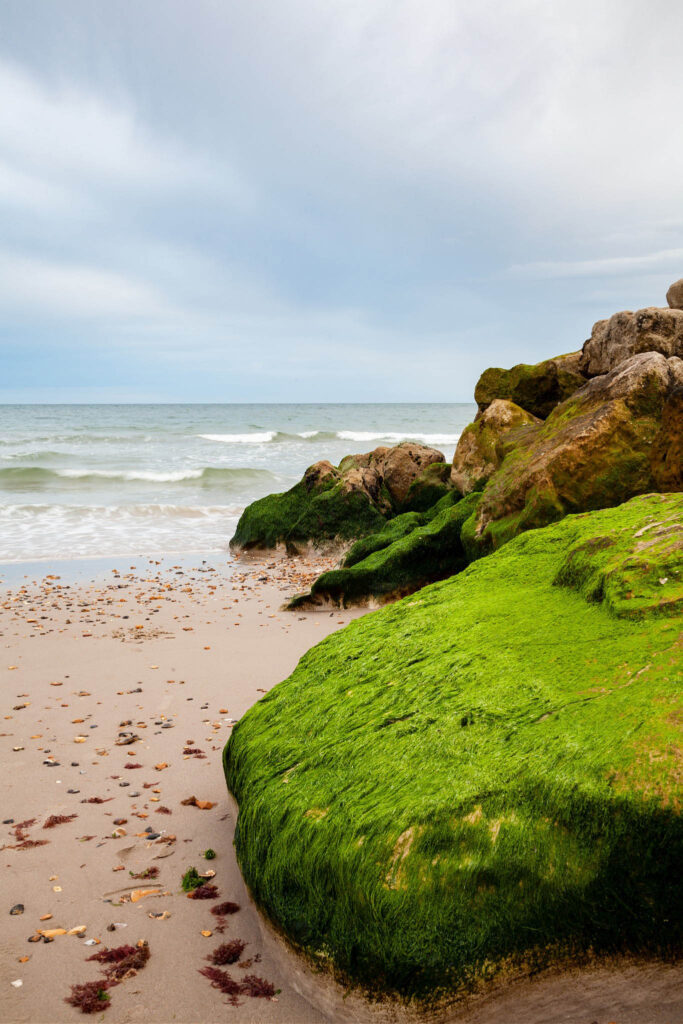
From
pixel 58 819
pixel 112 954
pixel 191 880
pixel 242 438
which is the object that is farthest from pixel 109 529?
pixel 242 438

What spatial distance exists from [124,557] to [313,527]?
3.48m

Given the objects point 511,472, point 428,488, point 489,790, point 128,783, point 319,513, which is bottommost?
point 128,783

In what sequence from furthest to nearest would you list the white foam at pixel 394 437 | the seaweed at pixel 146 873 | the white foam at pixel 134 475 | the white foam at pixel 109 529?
the white foam at pixel 394 437 < the white foam at pixel 134 475 < the white foam at pixel 109 529 < the seaweed at pixel 146 873

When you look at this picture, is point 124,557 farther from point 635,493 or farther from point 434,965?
point 434,965

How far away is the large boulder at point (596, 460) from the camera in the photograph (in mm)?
6559

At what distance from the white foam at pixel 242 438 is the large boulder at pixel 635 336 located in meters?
36.5

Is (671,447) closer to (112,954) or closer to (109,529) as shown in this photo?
(112,954)

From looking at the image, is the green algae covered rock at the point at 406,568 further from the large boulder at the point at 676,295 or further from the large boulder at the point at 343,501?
the large boulder at the point at 676,295

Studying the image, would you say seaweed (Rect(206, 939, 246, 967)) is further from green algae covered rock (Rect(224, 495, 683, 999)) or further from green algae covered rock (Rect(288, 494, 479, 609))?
green algae covered rock (Rect(288, 494, 479, 609))

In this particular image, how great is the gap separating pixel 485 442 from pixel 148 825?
745 centimetres

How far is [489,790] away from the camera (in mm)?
2654

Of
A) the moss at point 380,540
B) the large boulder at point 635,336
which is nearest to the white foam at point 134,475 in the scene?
the moss at point 380,540

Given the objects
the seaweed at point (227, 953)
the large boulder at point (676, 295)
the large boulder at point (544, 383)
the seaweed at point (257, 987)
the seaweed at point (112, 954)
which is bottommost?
the seaweed at point (112, 954)

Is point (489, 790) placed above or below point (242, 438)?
below
